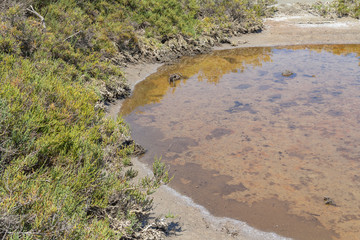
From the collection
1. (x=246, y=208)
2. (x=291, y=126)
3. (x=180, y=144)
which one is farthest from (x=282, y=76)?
(x=246, y=208)

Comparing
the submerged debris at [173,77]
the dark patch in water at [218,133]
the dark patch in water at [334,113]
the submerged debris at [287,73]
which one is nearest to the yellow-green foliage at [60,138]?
the dark patch in water at [218,133]

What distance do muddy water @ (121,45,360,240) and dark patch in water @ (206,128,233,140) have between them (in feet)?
0.09

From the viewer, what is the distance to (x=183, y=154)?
7848 mm

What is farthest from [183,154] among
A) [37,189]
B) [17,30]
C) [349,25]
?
[349,25]

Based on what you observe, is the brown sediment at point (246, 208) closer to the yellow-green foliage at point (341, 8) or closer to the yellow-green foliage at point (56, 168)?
the yellow-green foliage at point (56, 168)

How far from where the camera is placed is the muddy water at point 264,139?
5906 mm

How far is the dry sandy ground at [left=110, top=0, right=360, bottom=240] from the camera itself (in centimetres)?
536

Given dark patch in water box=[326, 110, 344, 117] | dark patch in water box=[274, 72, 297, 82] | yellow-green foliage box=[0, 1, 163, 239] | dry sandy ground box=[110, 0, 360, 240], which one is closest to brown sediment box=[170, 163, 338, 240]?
dry sandy ground box=[110, 0, 360, 240]

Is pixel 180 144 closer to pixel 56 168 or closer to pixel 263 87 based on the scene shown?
pixel 56 168

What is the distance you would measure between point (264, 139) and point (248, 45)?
12.2 meters

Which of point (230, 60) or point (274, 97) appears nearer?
point (274, 97)

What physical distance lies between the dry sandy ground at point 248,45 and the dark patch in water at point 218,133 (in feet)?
7.19

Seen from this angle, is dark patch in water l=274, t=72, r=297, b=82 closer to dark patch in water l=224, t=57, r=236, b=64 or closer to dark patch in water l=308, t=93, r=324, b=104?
dark patch in water l=308, t=93, r=324, b=104

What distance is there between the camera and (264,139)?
27.5ft
